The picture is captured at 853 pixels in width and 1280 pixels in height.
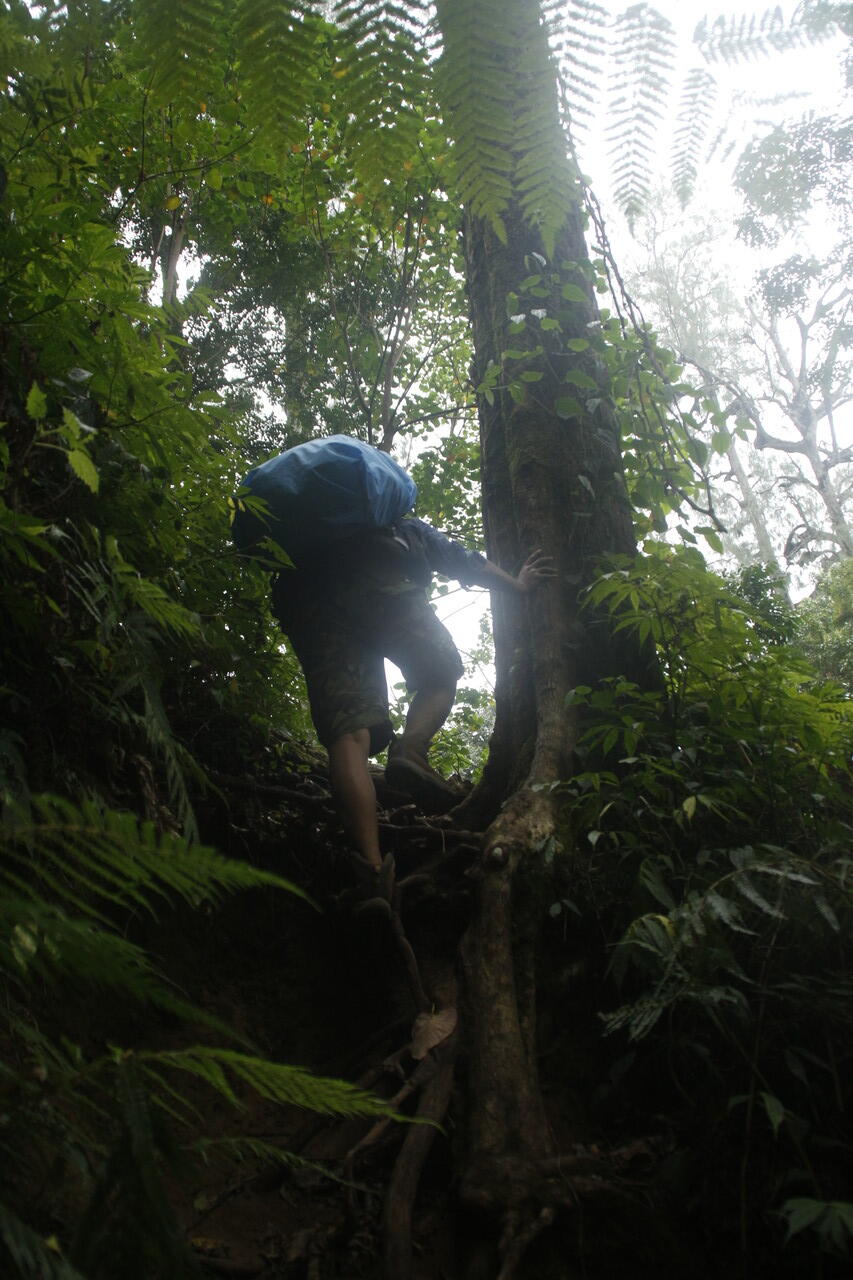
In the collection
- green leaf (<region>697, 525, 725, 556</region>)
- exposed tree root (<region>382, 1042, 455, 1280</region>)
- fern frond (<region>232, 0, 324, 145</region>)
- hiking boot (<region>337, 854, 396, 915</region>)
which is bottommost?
exposed tree root (<region>382, 1042, 455, 1280</region>)

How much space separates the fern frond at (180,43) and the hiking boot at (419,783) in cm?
238

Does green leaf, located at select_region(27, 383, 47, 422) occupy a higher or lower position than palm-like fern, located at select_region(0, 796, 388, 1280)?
higher

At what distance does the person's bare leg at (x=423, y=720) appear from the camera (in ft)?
10.3

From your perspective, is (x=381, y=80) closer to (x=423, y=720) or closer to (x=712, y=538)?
(x=712, y=538)

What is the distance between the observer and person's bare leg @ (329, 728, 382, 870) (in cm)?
264

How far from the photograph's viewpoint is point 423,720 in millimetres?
3191

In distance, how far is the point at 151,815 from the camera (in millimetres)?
2248

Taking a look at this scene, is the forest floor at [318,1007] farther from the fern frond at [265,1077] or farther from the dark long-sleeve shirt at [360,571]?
the dark long-sleeve shirt at [360,571]

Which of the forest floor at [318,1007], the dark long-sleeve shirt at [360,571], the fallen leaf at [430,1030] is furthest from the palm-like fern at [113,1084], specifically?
the dark long-sleeve shirt at [360,571]

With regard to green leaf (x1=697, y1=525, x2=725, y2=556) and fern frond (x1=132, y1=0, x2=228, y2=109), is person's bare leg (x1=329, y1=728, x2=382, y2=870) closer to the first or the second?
green leaf (x1=697, y1=525, x2=725, y2=556)

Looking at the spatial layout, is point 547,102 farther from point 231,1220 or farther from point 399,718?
point 399,718

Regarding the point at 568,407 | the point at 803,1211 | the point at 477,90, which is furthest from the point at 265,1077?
the point at 568,407

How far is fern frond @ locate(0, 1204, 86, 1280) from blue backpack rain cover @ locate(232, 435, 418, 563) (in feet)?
7.71

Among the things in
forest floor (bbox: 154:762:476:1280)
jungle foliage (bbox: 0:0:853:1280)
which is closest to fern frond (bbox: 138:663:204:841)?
jungle foliage (bbox: 0:0:853:1280)
